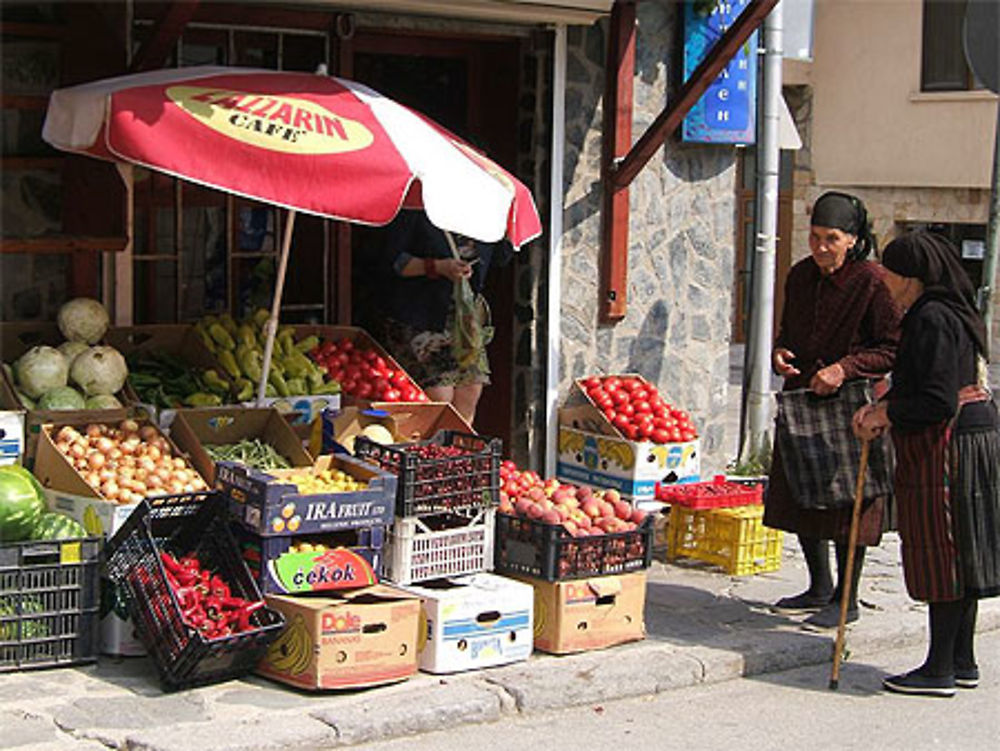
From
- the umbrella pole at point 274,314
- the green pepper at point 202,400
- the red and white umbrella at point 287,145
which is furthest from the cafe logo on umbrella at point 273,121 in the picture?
the green pepper at point 202,400

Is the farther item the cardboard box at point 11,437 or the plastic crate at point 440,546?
the cardboard box at point 11,437

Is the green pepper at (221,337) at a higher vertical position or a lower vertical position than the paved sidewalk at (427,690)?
higher

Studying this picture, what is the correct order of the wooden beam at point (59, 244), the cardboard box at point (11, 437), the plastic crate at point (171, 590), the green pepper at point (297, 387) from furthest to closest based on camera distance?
the green pepper at point (297, 387) < the wooden beam at point (59, 244) < the cardboard box at point (11, 437) < the plastic crate at point (171, 590)

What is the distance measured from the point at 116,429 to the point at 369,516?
4.47ft

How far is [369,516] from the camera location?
22.6 ft

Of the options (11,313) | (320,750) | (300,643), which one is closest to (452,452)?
(300,643)

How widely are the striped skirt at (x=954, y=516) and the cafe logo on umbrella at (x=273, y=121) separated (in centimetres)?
271

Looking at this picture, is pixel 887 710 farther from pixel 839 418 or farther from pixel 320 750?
pixel 320 750

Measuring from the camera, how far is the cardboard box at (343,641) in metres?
6.47

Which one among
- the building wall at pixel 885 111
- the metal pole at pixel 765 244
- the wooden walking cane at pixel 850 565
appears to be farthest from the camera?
the building wall at pixel 885 111

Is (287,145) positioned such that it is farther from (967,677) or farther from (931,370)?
(967,677)

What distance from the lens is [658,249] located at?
34.0 ft

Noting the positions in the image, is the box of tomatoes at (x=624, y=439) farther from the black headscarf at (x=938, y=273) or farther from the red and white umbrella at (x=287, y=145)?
the black headscarf at (x=938, y=273)

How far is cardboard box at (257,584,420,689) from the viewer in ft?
21.2
